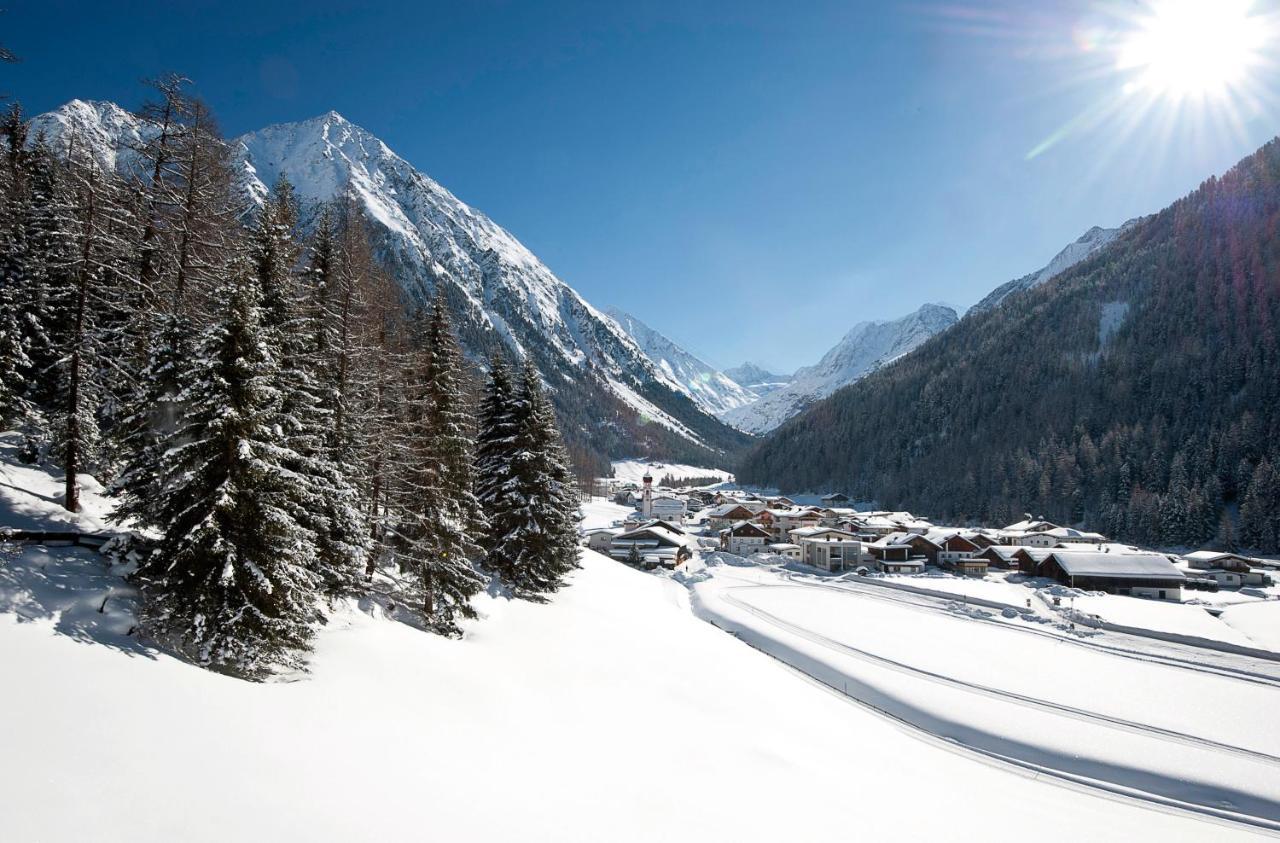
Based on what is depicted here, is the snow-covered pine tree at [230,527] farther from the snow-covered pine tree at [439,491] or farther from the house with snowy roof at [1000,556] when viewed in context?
the house with snowy roof at [1000,556]

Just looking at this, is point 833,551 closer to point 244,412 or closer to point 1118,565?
point 1118,565

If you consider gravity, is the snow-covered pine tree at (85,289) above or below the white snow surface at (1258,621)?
above

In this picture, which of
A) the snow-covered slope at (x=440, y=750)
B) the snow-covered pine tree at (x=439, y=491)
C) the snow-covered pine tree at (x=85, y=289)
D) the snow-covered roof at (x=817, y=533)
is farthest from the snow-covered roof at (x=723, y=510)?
the snow-covered pine tree at (x=85, y=289)

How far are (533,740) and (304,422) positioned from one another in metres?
10.4

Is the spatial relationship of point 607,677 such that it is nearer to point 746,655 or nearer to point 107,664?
point 746,655

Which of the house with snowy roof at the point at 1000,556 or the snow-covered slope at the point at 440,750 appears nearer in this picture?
the snow-covered slope at the point at 440,750

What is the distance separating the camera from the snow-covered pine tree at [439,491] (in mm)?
20859

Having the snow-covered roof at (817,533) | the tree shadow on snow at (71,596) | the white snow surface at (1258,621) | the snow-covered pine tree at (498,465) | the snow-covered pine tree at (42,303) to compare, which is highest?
the snow-covered pine tree at (42,303)

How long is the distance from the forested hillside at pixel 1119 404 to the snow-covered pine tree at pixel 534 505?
98.6m

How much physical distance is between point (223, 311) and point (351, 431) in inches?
267

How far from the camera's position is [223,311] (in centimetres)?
1340

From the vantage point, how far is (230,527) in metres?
12.5

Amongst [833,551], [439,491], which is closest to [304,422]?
[439,491]

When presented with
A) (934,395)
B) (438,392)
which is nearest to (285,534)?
(438,392)
